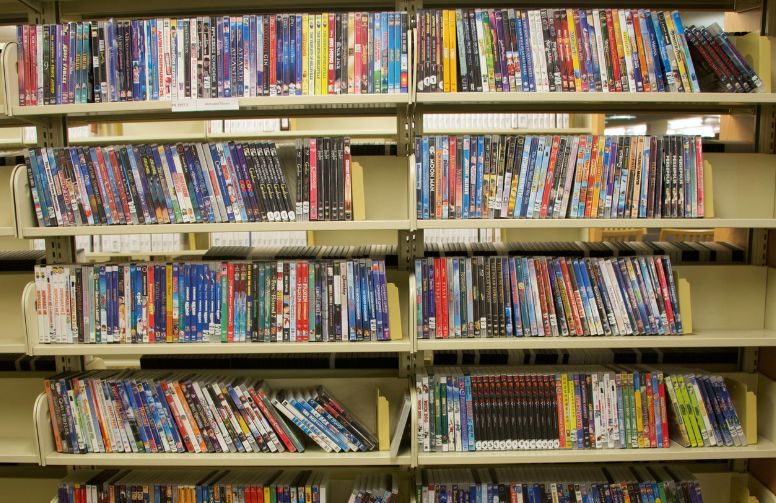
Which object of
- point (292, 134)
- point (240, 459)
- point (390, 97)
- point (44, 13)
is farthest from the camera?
point (292, 134)

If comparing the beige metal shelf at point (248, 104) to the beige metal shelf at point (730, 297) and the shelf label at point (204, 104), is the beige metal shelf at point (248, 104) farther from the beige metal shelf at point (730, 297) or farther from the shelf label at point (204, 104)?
the beige metal shelf at point (730, 297)

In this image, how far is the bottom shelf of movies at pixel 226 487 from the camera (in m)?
1.79

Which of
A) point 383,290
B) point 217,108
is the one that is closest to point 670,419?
point 383,290

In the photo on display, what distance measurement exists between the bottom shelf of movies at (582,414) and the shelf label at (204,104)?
983 mm

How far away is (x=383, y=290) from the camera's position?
173cm

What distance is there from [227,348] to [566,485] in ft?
3.71

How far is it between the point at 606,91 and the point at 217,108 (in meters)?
1.14

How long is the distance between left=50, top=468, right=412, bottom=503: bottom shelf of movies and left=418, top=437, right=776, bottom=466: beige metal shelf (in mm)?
234

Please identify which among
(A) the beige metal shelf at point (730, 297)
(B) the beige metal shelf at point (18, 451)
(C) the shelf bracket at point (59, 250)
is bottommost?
(B) the beige metal shelf at point (18, 451)

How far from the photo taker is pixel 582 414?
1.77 metres

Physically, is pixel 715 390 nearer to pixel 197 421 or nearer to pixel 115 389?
pixel 197 421

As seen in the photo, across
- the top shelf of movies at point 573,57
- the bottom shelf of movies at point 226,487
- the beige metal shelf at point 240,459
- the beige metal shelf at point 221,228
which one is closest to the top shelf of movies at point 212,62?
the top shelf of movies at point 573,57

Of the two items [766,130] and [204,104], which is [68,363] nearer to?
[204,104]

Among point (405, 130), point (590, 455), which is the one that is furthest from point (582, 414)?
point (405, 130)
